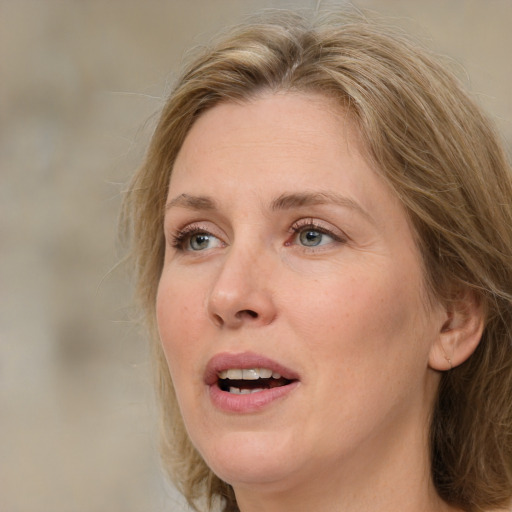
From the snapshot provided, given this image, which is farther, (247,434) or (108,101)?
(108,101)

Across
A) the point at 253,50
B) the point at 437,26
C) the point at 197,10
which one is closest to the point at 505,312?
the point at 253,50

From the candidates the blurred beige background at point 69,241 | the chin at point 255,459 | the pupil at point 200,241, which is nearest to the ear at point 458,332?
the chin at point 255,459

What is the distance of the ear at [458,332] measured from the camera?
8.16 feet

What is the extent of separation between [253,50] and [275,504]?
3.62 feet

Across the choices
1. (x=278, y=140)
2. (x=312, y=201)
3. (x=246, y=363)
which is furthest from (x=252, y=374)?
(x=278, y=140)

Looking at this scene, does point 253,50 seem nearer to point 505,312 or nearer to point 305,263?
point 305,263

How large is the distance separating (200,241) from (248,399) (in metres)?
0.44

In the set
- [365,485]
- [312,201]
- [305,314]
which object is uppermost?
[312,201]

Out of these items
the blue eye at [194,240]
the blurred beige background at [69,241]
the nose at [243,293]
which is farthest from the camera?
the blurred beige background at [69,241]

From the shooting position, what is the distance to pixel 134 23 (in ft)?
16.1

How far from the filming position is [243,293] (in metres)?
2.21

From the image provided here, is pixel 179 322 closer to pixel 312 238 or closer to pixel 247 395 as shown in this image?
pixel 247 395

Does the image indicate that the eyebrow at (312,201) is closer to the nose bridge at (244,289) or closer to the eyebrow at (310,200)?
the eyebrow at (310,200)

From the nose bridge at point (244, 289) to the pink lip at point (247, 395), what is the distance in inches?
3.0
